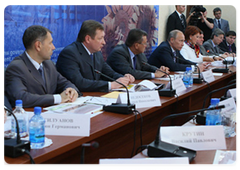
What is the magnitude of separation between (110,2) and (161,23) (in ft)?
6.92

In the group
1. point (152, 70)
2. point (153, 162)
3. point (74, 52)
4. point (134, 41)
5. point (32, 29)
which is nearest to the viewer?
point (153, 162)

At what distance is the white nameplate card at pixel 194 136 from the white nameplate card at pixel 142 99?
27.7 inches

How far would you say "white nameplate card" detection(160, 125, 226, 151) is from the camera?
4.44ft

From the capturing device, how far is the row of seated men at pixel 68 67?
216cm

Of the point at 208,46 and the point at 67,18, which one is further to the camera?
the point at 208,46

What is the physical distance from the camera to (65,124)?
1.53 metres

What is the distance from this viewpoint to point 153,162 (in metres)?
1.20

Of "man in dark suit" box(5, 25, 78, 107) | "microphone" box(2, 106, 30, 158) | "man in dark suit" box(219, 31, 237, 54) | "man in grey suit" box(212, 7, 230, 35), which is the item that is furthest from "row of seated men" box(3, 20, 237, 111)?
"man in grey suit" box(212, 7, 230, 35)

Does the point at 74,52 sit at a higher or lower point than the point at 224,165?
higher

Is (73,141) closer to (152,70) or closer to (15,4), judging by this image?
(15,4)

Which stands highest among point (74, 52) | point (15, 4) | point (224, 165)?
point (15, 4)

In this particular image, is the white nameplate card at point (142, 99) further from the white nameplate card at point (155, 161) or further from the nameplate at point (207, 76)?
the nameplate at point (207, 76)

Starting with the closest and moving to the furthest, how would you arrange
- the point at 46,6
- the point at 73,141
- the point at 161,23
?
1. the point at 73,141
2. the point at 46,6
3. the point at 161,23

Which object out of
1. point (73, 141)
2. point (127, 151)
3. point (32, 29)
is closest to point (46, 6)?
point (32, 29)
